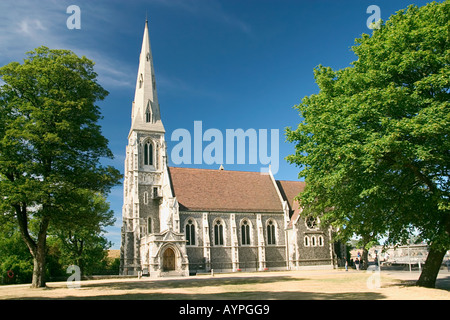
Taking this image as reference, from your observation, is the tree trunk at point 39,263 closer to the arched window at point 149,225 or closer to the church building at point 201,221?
the church building at point 201,221

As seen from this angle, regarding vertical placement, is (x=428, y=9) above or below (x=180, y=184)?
above

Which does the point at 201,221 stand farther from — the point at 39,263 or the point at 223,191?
the point at 39,263

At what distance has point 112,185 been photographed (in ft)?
85.9

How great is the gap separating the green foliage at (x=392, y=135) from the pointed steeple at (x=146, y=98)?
1381 inches

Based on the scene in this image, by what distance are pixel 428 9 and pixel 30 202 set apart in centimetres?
2391

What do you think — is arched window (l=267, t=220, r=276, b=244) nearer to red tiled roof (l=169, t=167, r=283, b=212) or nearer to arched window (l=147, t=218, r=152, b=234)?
red tiled roof (l=169, t=167, r=283, b=212)

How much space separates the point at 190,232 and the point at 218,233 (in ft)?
11.7

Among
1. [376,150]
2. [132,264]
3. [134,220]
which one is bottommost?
[132,264]

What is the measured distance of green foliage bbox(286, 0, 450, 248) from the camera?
15.9 m

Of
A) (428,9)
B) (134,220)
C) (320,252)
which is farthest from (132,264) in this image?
(428,9)

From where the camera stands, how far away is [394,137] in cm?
1552

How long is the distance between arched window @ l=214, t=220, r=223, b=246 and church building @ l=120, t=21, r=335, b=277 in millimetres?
120

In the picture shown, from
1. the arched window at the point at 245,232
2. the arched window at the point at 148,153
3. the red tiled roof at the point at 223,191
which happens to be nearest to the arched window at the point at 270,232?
the red tiled roof at the point at 223,191
